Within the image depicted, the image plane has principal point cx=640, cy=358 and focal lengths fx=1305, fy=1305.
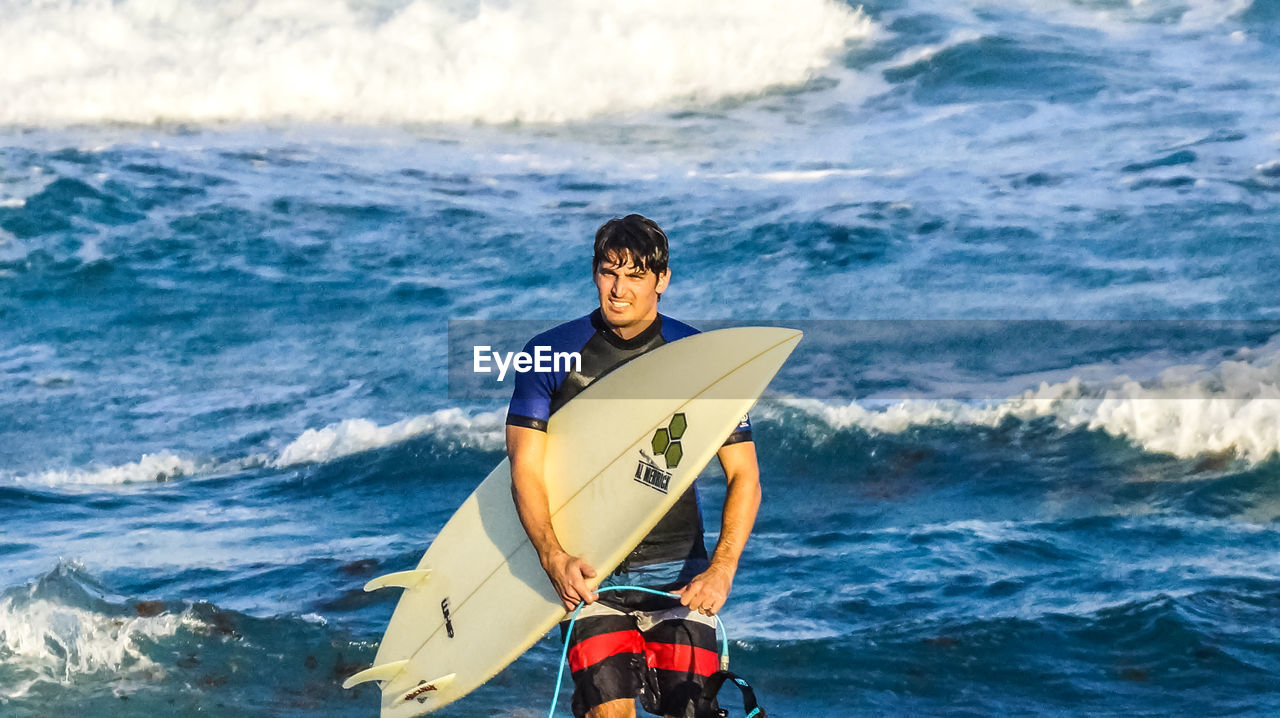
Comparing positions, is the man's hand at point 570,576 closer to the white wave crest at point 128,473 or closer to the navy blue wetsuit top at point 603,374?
the navy blue wetsuit top at point 603,374

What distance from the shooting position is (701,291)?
475 inches

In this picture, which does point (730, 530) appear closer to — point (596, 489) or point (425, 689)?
point (596, 489)

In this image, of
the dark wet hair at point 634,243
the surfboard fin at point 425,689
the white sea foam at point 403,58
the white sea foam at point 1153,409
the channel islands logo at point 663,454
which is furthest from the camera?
the white sea foam at point 403,58

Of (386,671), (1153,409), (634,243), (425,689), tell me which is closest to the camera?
(634,243)

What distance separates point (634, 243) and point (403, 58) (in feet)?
42.7

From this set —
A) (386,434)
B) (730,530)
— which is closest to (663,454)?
(730,530)

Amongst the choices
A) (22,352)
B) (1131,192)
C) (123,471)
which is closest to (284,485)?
(123,471)

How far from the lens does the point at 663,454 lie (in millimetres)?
3174

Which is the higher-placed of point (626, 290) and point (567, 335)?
point (626, 290)

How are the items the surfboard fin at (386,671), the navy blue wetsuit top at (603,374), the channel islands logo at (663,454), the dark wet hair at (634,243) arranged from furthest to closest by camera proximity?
1. the surfboard fin at (386,671)
2. the channel islands logo at (663,454)
3. the navy blue wetsuit top at (603,374)
4. the dark wet hair at (634,243)

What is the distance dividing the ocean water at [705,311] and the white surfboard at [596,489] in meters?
1.64

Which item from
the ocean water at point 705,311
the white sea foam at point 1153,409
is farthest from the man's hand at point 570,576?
the white sea foam at point 1153,409

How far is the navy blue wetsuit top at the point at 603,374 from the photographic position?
303 centimetres

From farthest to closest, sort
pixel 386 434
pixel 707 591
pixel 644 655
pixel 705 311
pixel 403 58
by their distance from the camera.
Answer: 1. pixel 403 58
2. pixel 705 311
3. pixel 386 434
4. pixel 644 655
5. pixel 707 591
